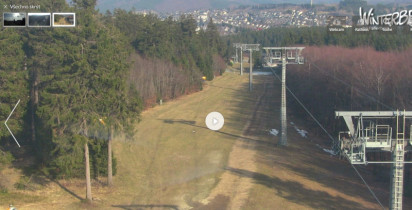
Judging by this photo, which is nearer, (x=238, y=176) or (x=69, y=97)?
(x=69, y=97)

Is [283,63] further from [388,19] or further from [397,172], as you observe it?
[397,172]

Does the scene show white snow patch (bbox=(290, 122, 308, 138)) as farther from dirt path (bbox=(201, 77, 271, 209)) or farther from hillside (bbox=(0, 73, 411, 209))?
dirt path (bbox=(201, 77, 271, 209))

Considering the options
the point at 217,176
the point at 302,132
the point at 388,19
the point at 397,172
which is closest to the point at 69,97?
the point at 217,176

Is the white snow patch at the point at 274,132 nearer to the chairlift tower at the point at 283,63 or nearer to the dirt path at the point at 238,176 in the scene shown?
the dirt path at the point at 238,176

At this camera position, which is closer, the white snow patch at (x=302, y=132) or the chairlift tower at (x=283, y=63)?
the chairlift tower at (x=283, y=63)

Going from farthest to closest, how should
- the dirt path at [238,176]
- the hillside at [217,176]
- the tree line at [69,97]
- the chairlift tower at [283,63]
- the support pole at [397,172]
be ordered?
1. the chairlift tower at [283,63]
2. the tree line at [69,97]
3. the hillside at [217,176]
4. the dirt path at [238,176]
5. the support pole at [397,172]

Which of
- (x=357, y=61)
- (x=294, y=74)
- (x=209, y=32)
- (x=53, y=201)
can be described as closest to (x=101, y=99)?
(x=53, y=201)

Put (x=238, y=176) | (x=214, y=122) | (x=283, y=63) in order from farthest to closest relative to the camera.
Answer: (x=214, y=122)
(x=283, y=63)
(x=238, y=176)

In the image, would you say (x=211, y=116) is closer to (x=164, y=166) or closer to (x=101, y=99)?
(x=164, y=166)

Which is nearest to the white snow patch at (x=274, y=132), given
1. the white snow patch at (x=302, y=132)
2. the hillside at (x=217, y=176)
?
the hillside at (x=217, y=176)
